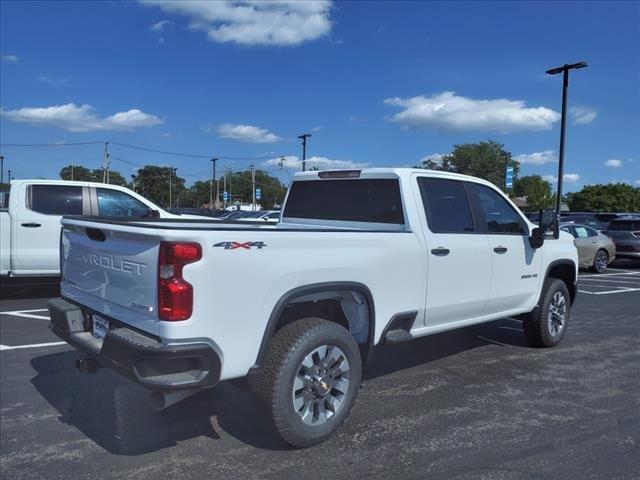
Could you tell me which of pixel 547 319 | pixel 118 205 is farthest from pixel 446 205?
pixel 118 205

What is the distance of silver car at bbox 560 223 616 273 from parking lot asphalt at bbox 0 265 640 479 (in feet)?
34.3

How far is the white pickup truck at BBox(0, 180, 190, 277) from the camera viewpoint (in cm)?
911

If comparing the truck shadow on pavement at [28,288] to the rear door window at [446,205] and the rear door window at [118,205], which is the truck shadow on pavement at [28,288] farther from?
the rear door window at [446,205]

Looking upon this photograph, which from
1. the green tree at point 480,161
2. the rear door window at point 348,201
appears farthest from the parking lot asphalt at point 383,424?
the green tree at point 480,161

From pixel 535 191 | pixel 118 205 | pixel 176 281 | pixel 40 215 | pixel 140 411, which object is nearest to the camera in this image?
pixel 176 281

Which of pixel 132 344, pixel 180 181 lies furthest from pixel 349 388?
pixel 180 181

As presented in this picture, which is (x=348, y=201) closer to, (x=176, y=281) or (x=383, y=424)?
(x=383, y=424)

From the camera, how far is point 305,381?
12.3 feet

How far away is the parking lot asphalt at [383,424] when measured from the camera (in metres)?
3.56

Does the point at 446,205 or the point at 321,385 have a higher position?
the point at 446,205

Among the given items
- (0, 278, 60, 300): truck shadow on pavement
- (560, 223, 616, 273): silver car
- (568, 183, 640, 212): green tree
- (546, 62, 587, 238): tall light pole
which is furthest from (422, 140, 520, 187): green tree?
(0, 278, 60, 300): truck shadow on pavement

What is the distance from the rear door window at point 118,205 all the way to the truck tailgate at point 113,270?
5.30 metres

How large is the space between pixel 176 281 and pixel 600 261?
53.3 ft

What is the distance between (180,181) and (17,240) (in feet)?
402
